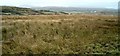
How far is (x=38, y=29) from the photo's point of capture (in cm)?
2025

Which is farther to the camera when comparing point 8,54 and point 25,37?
point 25,37

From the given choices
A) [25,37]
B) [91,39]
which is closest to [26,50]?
[25,37]

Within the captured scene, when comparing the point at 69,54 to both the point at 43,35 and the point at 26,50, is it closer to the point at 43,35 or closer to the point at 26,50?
the point at 26,50

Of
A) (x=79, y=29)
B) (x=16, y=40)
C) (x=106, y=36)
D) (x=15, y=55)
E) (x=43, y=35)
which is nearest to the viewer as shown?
(x=15, y=55)

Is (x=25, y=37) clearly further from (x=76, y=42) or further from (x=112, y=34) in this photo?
(x=112, y=34)

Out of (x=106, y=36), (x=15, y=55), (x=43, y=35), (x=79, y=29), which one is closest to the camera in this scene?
(x=15, y=55)

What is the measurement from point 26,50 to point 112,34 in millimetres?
8817

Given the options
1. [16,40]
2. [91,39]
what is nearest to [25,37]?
[16,40]

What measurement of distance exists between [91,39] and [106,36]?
1831mm

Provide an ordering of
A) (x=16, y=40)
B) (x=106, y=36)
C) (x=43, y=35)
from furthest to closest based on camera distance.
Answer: (x=106, y=36), (x=43, y=35), (x=16, y=40)

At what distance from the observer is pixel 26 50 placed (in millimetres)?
15750

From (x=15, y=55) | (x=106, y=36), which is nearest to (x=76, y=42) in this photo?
(x=106, y=36)

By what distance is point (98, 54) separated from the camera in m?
15.5

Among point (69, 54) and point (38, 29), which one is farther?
point (38, 29)
